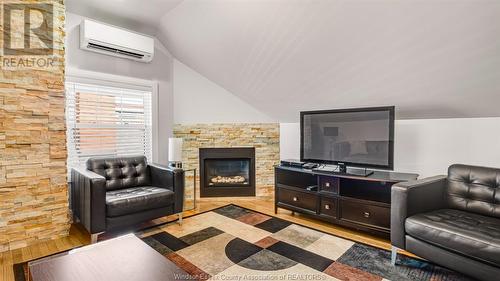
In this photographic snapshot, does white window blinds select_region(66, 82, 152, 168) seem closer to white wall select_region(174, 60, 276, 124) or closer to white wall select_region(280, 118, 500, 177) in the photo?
white wall select_region(174, 60, 276, 124)

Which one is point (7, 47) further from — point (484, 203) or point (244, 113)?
point (484, 203)

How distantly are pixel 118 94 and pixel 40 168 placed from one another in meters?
1.34

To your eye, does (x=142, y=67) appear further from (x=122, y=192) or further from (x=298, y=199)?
(x=298, y=199)

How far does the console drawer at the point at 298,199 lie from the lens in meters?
3.05

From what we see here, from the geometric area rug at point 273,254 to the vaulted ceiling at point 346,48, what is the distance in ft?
5.16

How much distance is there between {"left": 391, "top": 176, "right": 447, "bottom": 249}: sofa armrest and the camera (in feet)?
6.66

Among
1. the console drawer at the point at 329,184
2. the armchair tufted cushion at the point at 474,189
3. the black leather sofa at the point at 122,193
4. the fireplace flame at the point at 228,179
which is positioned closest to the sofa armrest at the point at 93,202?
the black leather sofa at the point at 122,193

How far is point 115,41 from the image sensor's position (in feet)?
10.2

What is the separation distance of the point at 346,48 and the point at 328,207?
171 cm

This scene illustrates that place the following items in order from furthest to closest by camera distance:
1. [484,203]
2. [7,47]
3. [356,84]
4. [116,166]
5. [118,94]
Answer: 1. [118,94]
2. [116,166]
3. [356,84]
4. [7,47]
5. [484,203]

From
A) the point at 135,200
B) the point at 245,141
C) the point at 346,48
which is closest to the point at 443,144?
the point at 346,48

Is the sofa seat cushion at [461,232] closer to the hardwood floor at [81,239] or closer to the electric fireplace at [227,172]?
the hardwood floor at [81,239]

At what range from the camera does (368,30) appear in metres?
2.14

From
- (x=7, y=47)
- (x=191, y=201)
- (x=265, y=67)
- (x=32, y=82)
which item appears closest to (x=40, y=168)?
(x=32, y=82)
